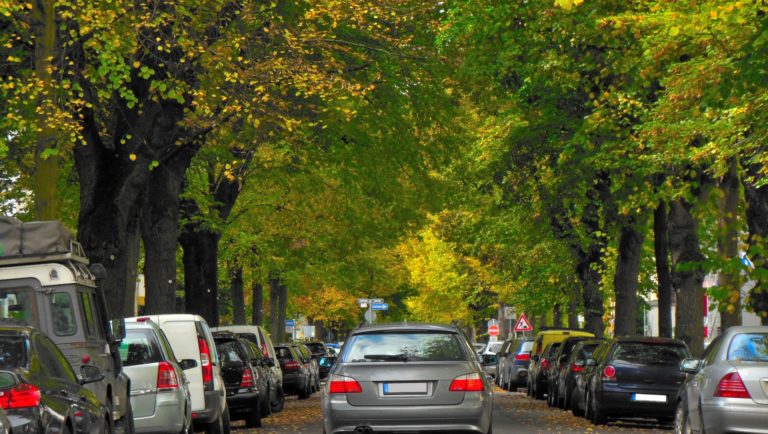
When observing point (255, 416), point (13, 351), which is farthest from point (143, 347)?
point (255, 416)

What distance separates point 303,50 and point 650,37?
5.53 meters

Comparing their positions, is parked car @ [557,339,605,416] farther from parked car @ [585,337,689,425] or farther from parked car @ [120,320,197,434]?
parked car @ [120,320,197,434]

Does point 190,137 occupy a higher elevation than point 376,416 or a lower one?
higher

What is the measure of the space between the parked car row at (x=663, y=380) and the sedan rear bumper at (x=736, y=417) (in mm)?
10

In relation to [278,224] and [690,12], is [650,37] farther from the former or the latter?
[278,224]

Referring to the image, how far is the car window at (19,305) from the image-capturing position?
1535cm

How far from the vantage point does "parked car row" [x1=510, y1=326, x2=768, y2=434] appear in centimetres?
1527

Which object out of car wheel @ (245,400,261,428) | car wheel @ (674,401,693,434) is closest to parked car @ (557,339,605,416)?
car wheel @ (245,400,261,428)

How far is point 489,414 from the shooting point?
16016 mm

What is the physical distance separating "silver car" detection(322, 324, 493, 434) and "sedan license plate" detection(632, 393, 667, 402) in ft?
32.5

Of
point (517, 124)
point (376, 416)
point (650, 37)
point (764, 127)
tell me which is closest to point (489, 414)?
point (376, 416)

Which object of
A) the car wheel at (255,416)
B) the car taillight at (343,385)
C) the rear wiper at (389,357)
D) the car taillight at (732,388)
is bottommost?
the car wheel at (255,416)

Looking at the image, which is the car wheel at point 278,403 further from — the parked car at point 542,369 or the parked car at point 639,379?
the parked car at point 639,379

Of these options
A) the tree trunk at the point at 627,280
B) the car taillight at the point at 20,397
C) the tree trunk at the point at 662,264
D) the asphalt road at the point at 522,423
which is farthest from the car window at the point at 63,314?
the tree trunk at the point at 627,280
